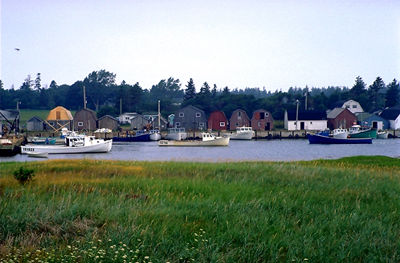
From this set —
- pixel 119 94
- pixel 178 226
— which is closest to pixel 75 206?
pixel 178 226

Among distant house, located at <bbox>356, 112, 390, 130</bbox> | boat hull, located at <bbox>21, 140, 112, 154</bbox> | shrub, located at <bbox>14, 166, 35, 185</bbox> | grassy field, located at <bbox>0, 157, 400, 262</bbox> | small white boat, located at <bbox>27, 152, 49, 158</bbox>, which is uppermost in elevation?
distant house, located at <bbox>356, 112, 390, 130</bbox>

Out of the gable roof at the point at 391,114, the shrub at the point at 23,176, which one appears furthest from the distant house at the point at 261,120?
the shrub at the point at 23,176

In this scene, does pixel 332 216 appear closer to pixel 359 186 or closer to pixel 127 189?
pixel 359 186

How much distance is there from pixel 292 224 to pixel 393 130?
9352 centimetres

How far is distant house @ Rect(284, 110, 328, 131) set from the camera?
3794 inches

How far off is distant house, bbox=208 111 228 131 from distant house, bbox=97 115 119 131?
838 inches

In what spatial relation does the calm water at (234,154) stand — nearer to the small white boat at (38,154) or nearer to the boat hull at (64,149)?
the small white boat at (38,154)

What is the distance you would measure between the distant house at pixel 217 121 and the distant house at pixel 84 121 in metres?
25.7

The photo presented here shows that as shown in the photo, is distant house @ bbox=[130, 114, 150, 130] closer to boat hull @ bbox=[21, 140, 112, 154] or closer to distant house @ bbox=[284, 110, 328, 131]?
distant house @ bbox=[284, 110, 328, 131]

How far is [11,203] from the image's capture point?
10406 millimetres

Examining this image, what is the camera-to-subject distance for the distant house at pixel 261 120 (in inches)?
3821

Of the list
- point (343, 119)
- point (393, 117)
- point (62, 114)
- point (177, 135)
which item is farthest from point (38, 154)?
point (393, 117)

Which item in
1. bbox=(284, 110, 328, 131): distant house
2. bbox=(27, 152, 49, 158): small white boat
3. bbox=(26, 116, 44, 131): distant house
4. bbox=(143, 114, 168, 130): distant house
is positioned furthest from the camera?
bbox=(143, 114, 168, 130): distant house

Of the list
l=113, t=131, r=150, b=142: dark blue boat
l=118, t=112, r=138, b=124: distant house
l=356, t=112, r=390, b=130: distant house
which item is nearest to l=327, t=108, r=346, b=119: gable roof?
l=356, t=112, r=390, b=130: distant house
